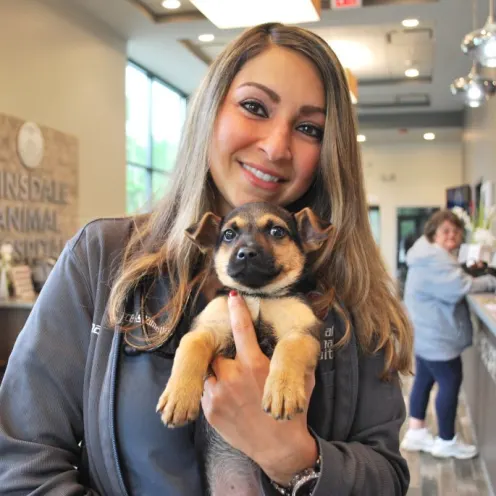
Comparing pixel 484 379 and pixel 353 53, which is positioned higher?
pixel 353 53

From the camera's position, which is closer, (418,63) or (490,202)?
(490,202)

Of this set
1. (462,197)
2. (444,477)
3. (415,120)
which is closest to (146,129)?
(462,197)

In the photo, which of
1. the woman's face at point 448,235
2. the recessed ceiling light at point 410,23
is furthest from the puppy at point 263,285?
the recessed ceiling light at point 410,23

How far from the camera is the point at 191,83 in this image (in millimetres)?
10711

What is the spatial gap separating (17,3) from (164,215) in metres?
5.43

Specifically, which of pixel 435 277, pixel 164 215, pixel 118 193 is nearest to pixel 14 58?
pixel 118 193

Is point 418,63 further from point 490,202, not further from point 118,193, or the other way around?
point 118,193

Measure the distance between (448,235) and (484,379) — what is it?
4.07 feet

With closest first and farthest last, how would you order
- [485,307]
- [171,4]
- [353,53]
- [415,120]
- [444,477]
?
[485,307] → [444,477] → [171,4] → [353,53] → [415,120]

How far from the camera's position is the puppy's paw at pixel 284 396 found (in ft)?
3.27

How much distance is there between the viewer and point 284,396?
1.00m

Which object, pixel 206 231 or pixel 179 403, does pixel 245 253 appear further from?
pixel 179 403

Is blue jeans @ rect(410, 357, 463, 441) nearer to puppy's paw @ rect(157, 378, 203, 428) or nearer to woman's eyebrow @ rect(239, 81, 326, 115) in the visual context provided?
woman's eyebrow @ rect(239, 81, 326, 115)

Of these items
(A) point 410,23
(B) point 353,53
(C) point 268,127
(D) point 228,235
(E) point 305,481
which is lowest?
(E) point 305,481
